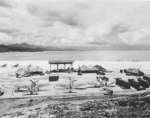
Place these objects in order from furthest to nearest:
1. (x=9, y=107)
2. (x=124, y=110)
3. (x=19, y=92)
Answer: (x=19, y=92), (x=9, y=107), (x=124, y=110)

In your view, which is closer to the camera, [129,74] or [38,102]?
[38,102]

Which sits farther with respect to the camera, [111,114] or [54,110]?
[54,110]

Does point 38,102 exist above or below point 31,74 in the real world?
below

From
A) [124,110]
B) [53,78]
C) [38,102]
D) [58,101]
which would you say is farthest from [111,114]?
[53,78]

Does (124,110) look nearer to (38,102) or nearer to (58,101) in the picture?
(58,101)

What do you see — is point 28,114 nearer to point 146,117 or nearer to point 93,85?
point 146,117

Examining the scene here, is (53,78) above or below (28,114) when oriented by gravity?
above

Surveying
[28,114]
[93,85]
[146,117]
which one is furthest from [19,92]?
[146,117]

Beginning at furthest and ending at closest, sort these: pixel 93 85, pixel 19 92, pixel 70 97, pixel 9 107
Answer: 1. pixel 93 85
2. pixel 19 92
3. pixel 70 97
4. pixel 9 107

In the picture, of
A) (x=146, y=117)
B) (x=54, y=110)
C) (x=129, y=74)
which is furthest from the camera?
(x=129, y=74)
